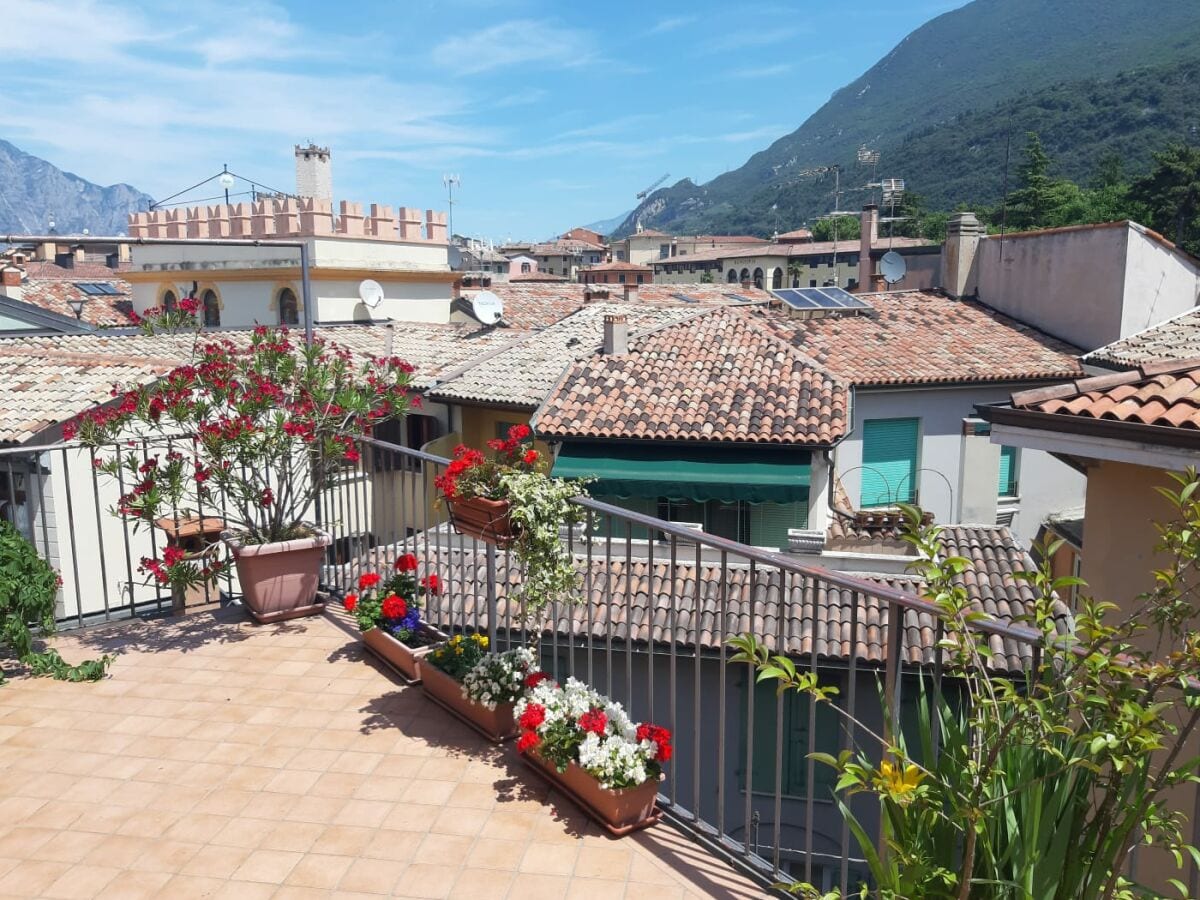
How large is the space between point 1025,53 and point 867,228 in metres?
187

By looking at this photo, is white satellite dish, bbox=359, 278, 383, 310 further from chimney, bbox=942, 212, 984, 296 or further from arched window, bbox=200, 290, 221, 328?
chimney, bbox=942, 212, 984, 296

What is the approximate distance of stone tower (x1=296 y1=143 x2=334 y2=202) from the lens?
36500 millimetres

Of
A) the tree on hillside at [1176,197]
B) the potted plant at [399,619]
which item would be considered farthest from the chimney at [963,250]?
the tree on hillside at [1176,197]

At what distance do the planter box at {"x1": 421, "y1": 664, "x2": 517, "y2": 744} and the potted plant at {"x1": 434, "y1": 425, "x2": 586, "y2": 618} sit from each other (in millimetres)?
561

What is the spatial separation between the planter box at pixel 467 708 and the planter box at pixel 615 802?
61 cm

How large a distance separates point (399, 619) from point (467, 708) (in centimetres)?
96

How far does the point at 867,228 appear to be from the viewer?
132 feet

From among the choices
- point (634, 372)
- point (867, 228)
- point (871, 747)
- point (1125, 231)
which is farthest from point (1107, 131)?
point (871, 747)

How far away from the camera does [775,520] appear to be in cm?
1650

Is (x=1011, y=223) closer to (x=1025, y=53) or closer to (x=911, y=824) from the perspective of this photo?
(x=911, y=824)

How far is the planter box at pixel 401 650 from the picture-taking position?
530cm

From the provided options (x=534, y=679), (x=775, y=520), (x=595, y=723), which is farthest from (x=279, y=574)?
(x=775, y=520)

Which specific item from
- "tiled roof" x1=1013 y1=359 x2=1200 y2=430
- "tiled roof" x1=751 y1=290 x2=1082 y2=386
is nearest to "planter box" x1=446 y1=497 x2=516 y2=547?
"tiled roof" x1=1013 y1=359 x2=1200 y2=430

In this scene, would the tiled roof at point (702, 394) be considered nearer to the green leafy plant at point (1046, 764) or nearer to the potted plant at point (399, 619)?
the potted plant at point (399, 619)
